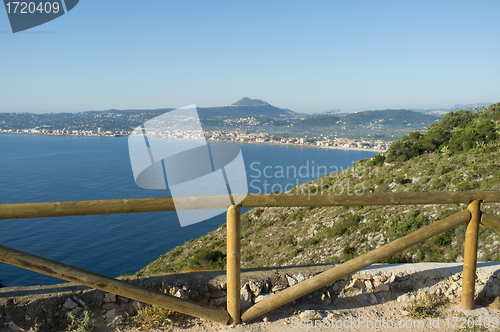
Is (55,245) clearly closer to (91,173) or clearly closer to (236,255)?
(91,173)

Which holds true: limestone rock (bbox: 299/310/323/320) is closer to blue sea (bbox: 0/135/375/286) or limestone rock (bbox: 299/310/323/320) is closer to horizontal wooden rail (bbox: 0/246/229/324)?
horizontal wooden rail (bbox: 0/246/229/324)

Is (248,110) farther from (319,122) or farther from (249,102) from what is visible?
(319,122)

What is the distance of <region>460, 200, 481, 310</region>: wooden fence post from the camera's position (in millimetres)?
2221

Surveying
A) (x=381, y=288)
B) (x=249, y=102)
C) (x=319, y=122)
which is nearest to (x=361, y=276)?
(x=381, y=288)

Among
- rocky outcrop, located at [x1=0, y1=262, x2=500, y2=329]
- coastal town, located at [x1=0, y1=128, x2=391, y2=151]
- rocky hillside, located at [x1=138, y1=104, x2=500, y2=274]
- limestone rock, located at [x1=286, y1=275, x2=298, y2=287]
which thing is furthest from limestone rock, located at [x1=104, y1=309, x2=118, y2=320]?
coastal town, located at [x1=0, y1=128, x2=391, y2=151]

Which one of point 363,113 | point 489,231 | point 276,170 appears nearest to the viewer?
point 489,231

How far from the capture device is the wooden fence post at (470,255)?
222cm

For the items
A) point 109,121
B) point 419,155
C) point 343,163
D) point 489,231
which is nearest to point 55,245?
point 109,121

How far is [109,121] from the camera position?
51.3 metres

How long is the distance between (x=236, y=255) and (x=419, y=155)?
19120mm

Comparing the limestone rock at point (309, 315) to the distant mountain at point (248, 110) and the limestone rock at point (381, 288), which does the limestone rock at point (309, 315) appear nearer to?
the limestone rock at point (381, 288)

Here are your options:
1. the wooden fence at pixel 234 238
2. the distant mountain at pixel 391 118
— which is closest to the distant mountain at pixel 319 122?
the distant mountain at pixel 391 118

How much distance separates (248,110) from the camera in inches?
3290

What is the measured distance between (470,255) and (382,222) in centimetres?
849
